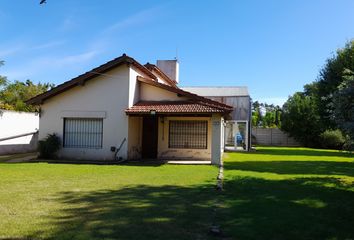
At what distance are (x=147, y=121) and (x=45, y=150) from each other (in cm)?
564

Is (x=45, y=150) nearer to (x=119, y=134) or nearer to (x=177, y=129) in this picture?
(x=119, y=134)

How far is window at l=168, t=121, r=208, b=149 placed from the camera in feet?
72.7

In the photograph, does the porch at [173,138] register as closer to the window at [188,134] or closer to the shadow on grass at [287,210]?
the window at [188,134]

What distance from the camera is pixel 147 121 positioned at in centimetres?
2253

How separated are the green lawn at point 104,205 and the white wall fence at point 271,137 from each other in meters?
37.1

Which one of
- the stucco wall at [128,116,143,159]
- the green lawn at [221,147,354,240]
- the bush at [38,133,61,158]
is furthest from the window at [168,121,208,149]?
the green lawn at [221,147,354,240]

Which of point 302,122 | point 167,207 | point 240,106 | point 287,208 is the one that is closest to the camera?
point 167,207

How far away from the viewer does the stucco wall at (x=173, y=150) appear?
22.1 metres

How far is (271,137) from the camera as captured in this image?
4984 cm

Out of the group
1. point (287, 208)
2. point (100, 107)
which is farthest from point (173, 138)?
point (287, 208)

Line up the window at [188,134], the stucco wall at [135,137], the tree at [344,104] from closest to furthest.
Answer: the tree at [344,104]
the stucco wall at [135,137]
the window at [188,134]

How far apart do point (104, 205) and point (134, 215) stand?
45.1 inches

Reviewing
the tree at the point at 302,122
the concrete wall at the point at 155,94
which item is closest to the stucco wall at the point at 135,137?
the concrete wall at the point at 155,94

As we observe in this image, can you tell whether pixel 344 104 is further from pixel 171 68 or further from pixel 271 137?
pixel 271 137
